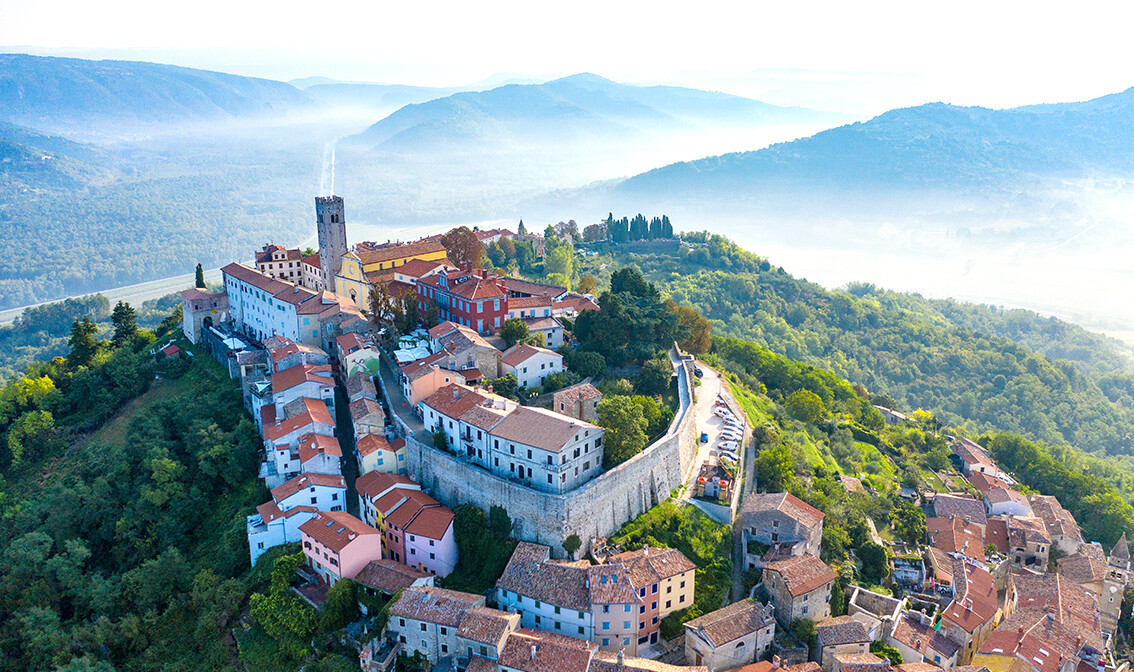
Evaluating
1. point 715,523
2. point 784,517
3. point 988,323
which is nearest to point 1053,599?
point 784,517

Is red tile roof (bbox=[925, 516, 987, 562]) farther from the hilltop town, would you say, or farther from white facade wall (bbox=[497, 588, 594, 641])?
white facade wall (bbox=[497, 588, 594, 641])

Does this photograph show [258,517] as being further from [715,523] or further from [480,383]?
[715,523]

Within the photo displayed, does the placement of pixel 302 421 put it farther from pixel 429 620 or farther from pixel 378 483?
pixel 429 620

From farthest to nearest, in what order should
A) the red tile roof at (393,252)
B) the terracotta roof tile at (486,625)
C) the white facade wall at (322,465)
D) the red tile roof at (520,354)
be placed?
1. the red tile roof at (393,252)
2. the red tile roof at (520,354)
3. the white facade wall at (322,465)
4. the terracotta roof tile at (486,625)

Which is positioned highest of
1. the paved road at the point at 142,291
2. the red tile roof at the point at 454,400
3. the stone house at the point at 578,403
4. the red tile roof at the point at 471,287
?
the red tile roof at the point at 471,287

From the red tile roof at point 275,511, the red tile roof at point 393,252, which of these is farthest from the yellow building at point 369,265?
the red tile roof at point 275,511

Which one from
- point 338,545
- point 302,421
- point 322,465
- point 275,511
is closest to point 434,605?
point 338,545

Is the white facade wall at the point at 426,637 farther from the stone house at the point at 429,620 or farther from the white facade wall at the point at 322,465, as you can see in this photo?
the white facade wall at the point at 322,465
